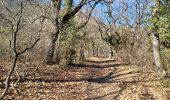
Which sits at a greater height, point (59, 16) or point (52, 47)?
point (59, 16)

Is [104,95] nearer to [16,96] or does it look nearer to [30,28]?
[16,96]

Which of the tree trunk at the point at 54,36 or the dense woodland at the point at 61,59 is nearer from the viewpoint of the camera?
the dense woodland at the point at 61,59

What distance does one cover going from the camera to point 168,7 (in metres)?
19.3

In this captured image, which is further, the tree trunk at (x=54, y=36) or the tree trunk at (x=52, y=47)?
the tree trunk at (x=52, y=47)

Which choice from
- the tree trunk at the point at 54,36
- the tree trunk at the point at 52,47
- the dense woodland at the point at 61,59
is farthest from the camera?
the tree trunk at the point at 52,47

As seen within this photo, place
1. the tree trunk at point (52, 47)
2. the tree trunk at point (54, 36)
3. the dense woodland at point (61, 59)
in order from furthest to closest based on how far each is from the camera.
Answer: the tree trunk at point (52, 47)
the tree trunk at point (54, 36)
the dense woodland at point (61, 59)

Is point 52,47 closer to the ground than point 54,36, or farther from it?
closer to the ground

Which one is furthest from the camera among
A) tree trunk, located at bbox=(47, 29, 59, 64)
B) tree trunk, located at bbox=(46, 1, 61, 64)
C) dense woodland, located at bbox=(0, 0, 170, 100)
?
tree trunk, located at bbox=(47, 29, 59, 64)

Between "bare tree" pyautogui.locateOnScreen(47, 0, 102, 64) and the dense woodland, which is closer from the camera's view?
the dense woodland

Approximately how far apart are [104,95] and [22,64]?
30.3 ft

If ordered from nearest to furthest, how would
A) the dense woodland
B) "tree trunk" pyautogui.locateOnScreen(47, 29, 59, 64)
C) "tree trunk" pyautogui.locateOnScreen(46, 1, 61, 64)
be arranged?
the dense woodland < "tree trunk" pyautogui.locateOnScreen(46, 1, 61, 64) < "tree trunk" pyautogui.locateOnScreen(47, 29, 59, 64)

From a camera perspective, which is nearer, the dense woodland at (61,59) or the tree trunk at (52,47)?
the dense woodland at (61,59)

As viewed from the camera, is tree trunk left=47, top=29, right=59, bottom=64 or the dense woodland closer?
the dense woodland

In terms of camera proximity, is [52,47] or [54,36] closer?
[52,47]
